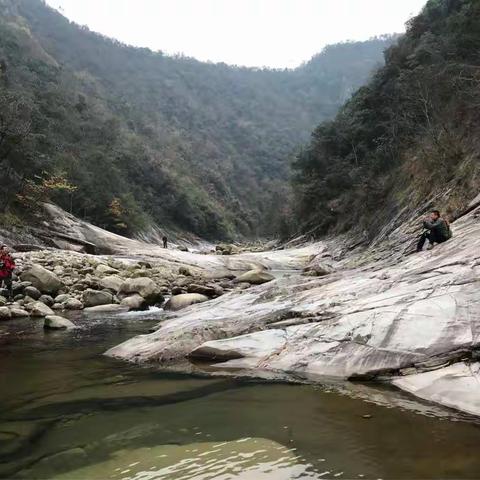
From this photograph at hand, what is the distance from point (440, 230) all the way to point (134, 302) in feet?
28.4

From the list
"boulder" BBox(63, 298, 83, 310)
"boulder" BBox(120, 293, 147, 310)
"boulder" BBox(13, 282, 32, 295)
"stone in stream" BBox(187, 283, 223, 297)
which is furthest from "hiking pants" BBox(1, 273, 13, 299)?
"stone in stream" BBox(187, 283, 223, 297)

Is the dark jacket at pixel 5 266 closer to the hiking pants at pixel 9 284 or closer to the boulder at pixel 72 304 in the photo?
the hiking pants at pixel 9 284

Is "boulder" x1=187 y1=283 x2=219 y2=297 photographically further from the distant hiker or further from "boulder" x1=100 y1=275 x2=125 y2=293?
the distant hiker

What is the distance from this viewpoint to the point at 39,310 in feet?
43.8

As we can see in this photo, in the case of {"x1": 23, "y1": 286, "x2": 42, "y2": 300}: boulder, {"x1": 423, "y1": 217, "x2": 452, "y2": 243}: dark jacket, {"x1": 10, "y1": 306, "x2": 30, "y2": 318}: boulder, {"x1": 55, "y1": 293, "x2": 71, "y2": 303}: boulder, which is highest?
{"x1": 423, "y1": 217, "x2": 452, "y2": 243}: dark jacket

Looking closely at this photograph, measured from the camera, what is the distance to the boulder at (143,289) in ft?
51.6

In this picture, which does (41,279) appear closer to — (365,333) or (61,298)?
(61,298)

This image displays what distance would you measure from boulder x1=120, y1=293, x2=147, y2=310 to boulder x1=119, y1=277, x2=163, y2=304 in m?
0.20

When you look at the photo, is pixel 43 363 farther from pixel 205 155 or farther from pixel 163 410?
pixel 205 155

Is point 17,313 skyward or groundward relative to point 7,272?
groundward

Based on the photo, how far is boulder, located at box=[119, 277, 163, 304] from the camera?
15.7m

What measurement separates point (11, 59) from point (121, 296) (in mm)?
56070

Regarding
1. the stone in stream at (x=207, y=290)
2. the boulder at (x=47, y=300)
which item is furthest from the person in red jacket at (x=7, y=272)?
the stone in stream at (x=207, y=290)

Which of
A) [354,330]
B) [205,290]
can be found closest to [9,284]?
[205,290]
